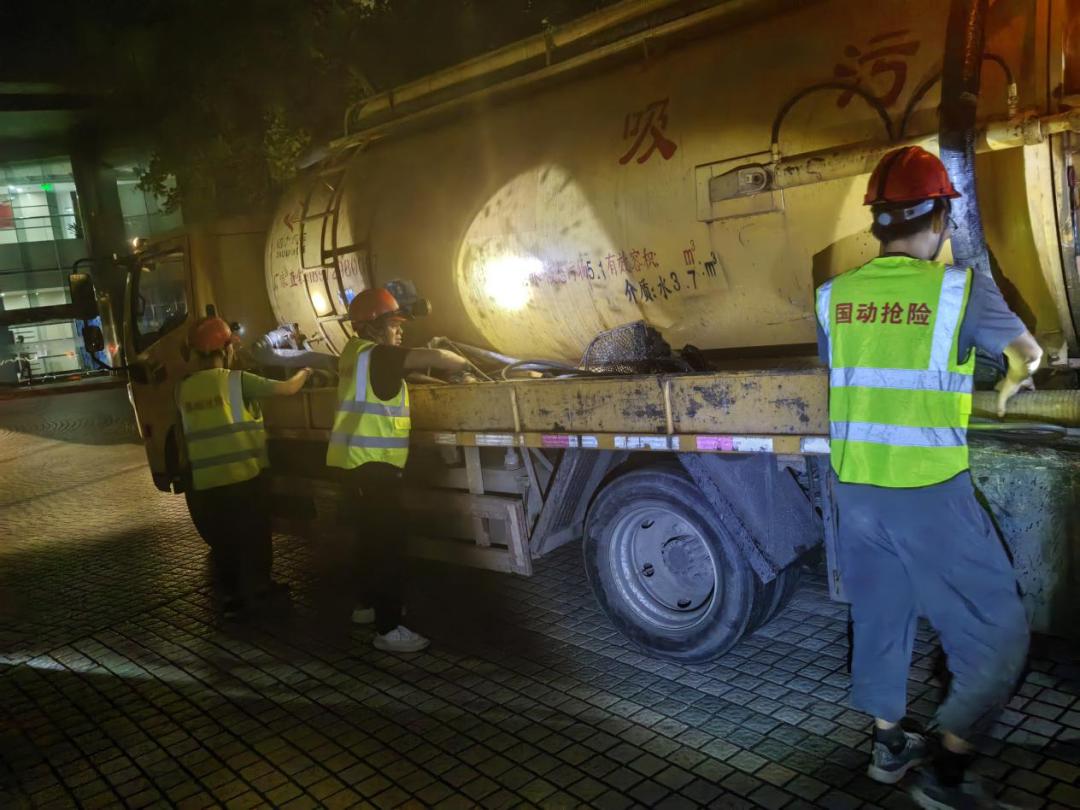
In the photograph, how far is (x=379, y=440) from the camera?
458 cm

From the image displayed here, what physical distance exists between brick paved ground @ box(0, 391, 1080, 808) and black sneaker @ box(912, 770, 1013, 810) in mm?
76

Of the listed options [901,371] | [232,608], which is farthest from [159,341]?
[901,371]

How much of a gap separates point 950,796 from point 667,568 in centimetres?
162

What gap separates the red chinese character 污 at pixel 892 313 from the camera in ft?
8.84

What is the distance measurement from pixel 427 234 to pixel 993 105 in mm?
3378

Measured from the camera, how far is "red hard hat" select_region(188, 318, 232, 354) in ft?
17.7

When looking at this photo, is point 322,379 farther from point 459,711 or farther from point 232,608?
point 459,711

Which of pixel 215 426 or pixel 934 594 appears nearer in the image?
pixel 934 594

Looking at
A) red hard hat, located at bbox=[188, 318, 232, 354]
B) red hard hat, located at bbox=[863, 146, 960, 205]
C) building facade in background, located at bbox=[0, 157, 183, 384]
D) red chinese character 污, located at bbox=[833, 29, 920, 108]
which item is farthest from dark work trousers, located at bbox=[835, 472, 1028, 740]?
building facade in background, located at bbox=[0, 157, 183, 384]

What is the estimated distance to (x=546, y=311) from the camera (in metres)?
4.92

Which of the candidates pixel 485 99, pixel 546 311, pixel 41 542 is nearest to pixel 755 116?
pixel 546 311

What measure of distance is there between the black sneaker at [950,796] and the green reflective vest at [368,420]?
2.92 meters

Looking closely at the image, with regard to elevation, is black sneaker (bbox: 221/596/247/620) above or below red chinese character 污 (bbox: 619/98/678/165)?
below

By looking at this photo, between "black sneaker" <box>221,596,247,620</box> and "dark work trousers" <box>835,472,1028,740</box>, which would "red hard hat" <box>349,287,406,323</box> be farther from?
"dark work trousers" <box>835,472,1028,740</box>
